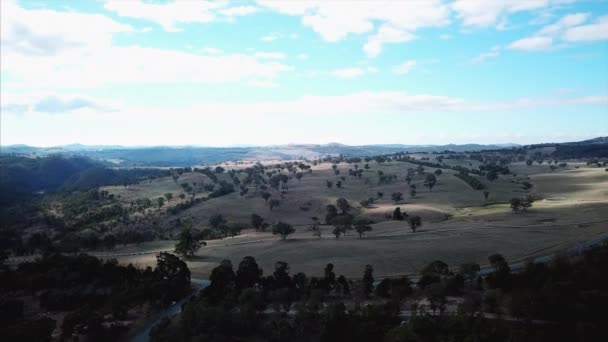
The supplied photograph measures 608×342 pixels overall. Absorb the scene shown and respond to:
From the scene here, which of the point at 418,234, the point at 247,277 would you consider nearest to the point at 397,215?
the point at 418,234

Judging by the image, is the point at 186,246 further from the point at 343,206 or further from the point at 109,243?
the point at 343,206

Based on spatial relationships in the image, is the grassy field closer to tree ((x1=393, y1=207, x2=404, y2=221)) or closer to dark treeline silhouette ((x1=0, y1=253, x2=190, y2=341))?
tree ((x1=393, y1=207, x2=404, y2=221))

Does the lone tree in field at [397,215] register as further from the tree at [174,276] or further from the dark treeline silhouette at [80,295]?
the dark treeline silhouette at [80,295]

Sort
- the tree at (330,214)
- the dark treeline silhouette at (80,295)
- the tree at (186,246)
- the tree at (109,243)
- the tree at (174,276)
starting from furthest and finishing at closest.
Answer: the tree at (330,214)
the tree at (109,243)
the tree at (186,246)
the tree at (174,276)
the dark treeline silhouette at (80,295)

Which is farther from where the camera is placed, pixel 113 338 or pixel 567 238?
pixel 567 238

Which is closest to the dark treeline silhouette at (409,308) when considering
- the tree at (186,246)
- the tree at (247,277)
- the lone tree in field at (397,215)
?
the tree at (247,277)

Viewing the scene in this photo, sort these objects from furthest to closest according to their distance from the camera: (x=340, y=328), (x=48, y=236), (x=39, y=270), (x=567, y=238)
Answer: (x=48, y=236) → (x=567, y=238) → (x=39, y=270) → (x=340, y=328)

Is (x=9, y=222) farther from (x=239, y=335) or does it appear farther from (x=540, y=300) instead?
(x=540, y=300)

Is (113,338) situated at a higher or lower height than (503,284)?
lower

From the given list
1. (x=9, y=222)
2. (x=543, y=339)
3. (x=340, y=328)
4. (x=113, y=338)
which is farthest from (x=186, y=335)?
(x=9, y=222)
